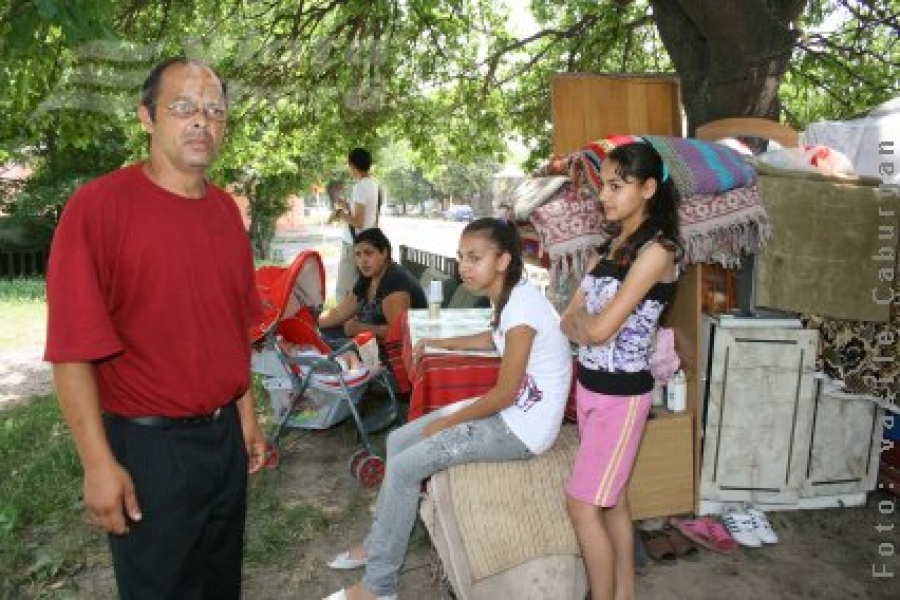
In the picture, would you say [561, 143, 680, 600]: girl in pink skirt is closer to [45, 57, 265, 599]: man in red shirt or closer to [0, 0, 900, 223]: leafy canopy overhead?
[45, 57, 265, 599]: man in red shirt

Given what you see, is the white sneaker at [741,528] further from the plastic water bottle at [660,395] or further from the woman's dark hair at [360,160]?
the woman's dark hair at [360,160]

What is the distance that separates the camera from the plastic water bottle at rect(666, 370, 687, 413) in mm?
4148

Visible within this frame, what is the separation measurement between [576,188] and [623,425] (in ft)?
5.26

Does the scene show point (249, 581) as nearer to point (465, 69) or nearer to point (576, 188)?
point (576, 188)

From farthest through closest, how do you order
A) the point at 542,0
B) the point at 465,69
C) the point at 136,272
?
1. the point at 542,0
2. the point at 465,69
3. the point at 136,272

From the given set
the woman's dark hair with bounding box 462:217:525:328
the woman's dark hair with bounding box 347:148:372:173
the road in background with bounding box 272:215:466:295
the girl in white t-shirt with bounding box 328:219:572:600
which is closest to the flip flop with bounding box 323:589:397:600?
the girl in white t-shirt with bounding box 328:219:572:600

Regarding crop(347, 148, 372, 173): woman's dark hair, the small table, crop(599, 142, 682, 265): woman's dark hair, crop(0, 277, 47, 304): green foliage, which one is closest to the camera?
crop(599, 142, 682, 265): woman's dark hair

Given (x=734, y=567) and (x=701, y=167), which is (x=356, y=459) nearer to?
(x=734, y=567)

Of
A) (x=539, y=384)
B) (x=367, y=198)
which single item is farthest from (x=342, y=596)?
(x=367, y=198)

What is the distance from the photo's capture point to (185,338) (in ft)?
7.03

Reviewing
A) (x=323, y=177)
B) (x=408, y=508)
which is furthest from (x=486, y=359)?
(x=323, y=177)

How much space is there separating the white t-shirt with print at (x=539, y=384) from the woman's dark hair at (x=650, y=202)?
44 centimetres

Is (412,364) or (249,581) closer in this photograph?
(249,581)

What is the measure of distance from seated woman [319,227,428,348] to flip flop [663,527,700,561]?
260 cm
